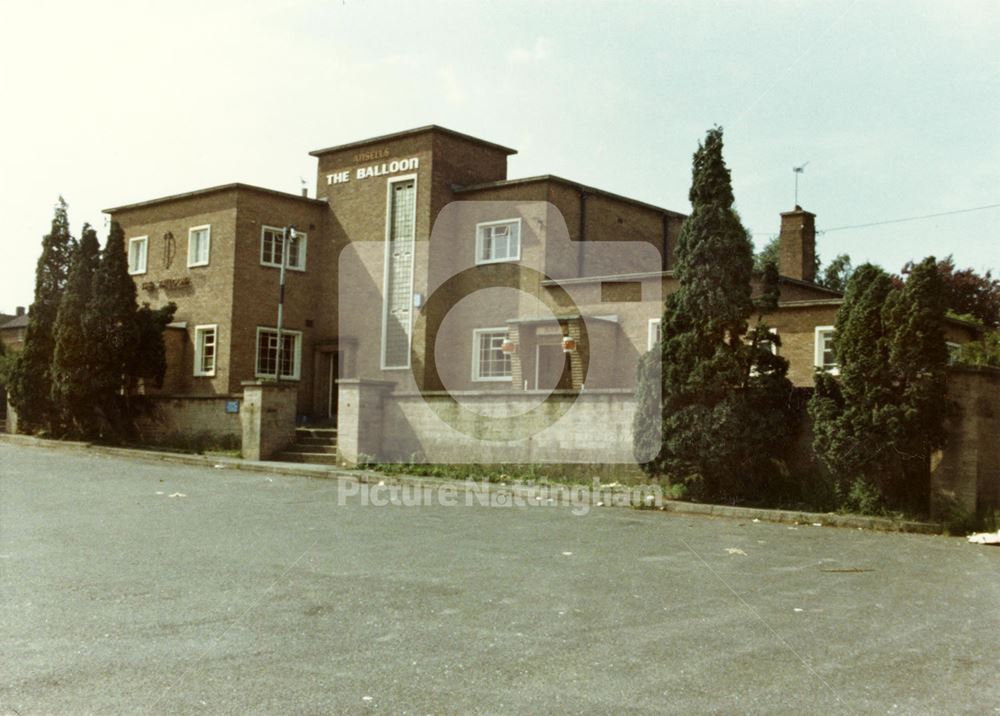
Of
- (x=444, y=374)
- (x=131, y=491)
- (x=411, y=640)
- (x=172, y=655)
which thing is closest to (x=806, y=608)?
(x=411, y=640)

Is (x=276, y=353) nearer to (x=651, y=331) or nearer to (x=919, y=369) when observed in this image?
(x=651, y=331)

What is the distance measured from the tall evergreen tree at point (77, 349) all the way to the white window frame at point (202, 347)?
3.71 metres

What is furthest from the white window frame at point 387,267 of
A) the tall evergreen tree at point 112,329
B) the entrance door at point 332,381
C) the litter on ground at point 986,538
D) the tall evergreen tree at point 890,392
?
the litter on ground at point 986,538

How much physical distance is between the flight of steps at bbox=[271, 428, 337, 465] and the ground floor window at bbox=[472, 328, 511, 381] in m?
4.74

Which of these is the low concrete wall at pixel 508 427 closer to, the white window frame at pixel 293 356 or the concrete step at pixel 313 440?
the concrete step at pixel 313 440

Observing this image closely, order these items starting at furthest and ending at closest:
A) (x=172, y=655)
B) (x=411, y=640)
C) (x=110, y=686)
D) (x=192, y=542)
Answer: (x=192, y=542) → (x=411, y=640) → (x=172, y=655) → (x=110, y=686)

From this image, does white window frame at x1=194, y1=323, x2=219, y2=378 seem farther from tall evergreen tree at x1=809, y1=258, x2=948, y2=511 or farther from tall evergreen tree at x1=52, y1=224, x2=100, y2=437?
tall evergreen tree at x1=809, y1=258, x2=948, y2=511

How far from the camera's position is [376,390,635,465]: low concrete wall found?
17031 mm

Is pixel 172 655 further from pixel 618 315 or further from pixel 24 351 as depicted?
pixel 24 351

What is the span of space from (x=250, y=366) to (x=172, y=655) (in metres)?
23.9

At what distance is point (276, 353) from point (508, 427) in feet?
41.8

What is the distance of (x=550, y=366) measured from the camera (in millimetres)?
25344

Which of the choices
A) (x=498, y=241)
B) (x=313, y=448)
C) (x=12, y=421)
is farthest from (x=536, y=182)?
(x=12, y=421)

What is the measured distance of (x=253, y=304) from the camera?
2897cm
